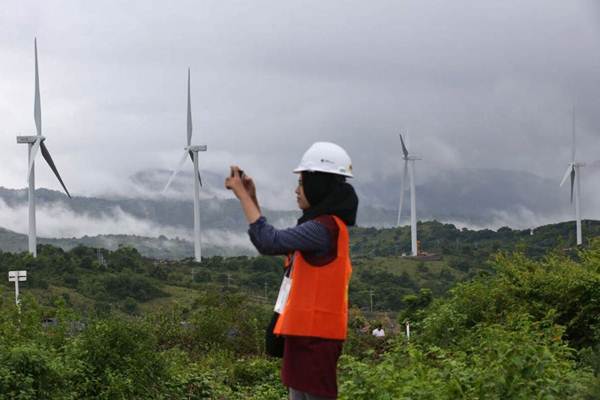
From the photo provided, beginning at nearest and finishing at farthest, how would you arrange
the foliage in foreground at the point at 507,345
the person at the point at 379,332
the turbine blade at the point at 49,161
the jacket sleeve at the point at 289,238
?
the jacket sleeve at the point at 289,238
the foliage in foreground at the point at 507,345
the person at the point at 379,332
the turbine blade at the point at 49,161

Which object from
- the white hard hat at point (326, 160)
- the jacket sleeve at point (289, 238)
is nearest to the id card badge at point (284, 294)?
the jacket sleeve at point (289, 238)

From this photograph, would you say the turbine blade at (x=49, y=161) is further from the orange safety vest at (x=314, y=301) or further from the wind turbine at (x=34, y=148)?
the orange safety vest at (x=314, y=301)

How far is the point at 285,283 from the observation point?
17.3 feet

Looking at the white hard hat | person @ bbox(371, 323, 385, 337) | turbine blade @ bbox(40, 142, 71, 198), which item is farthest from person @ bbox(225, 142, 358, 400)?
turbine blade @ bbox(40, 142, 71, 198)

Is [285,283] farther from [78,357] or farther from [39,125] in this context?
[39,125]

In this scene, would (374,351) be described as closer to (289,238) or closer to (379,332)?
(379,332)

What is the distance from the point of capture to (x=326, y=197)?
208 inches

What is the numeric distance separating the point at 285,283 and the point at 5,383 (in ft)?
12.8

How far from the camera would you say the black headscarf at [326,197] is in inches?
207

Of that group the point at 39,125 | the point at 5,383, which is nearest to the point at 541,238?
the point at 39,125

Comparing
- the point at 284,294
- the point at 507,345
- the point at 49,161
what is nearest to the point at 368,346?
the point at 507,345

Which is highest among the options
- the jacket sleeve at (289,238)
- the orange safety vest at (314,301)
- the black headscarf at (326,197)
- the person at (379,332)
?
the black headscarf at (326,197)

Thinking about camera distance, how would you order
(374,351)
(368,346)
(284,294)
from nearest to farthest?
(284,294)
(374,351)
(368,346)

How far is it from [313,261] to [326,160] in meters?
0.56
